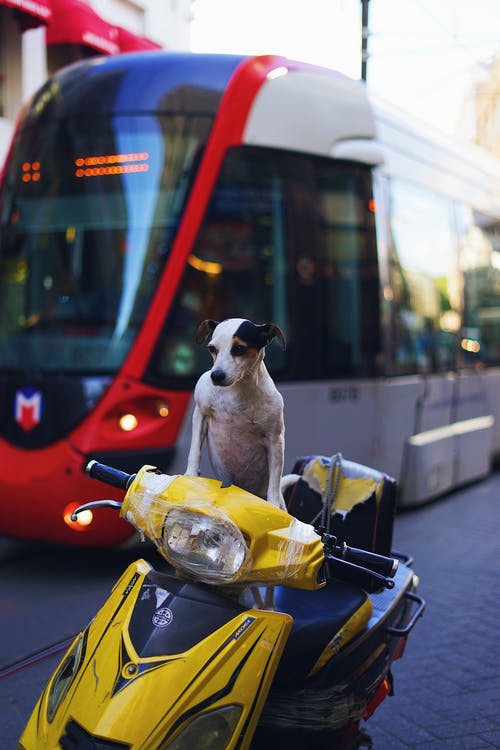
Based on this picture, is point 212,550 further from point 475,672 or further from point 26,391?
point 26,391

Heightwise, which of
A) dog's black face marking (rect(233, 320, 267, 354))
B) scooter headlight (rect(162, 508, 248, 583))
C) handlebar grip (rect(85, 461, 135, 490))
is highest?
dog's black face marking (rect(233, 320, 267, 354))

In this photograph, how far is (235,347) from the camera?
2229 millimetres

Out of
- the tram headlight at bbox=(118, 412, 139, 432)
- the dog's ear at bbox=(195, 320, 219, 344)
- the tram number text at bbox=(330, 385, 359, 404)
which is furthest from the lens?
the tram number text at bbox=(330, 385, 359, 404)

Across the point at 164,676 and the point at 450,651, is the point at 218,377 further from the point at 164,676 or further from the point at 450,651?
the point at 450,651

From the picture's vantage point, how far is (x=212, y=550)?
204cm

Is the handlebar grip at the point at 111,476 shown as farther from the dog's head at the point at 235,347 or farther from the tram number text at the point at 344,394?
the tram number text at the point at 344,394

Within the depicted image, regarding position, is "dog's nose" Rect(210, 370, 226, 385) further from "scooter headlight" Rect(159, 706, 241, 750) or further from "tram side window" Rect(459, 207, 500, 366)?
"tram side window" Rect(459, 207, 500, 366)

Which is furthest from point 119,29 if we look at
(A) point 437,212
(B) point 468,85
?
(B) point 468,85

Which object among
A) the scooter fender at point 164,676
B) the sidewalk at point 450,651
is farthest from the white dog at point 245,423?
the sidewalk at point 450,651

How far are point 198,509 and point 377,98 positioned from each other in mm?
6032

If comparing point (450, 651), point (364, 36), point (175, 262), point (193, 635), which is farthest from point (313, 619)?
point (364, 36)

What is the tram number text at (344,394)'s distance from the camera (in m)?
6.46

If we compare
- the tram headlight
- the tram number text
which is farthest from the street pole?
the tram headlight

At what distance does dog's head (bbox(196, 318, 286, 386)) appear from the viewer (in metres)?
2.19
